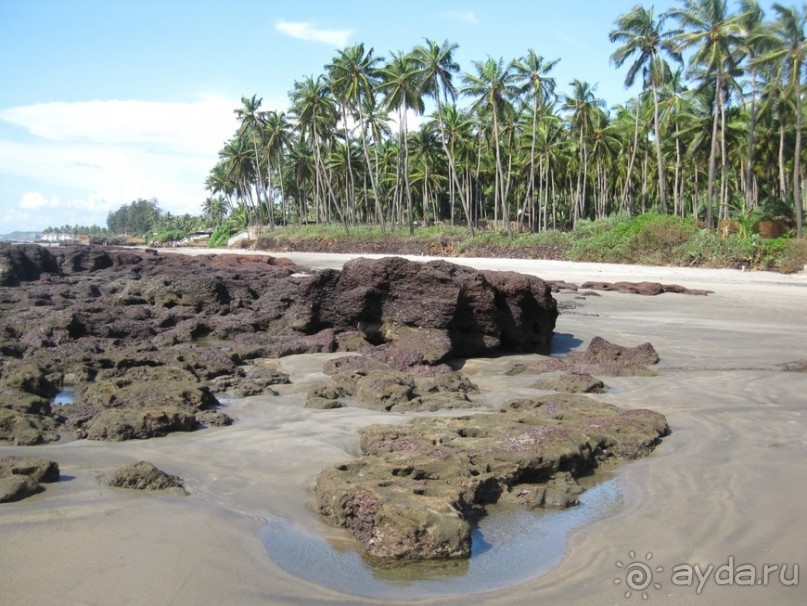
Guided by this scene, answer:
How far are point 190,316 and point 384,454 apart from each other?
1018 cm

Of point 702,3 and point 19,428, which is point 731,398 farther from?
point 702,3

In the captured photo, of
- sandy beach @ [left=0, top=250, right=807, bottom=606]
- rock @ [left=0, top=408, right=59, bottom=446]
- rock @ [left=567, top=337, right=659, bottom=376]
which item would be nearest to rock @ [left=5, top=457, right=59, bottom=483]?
sandy beach @ [left=0, top=250, right=807, bottom=606]

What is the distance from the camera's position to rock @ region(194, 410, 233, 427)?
7.35 m

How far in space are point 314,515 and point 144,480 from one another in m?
1.24

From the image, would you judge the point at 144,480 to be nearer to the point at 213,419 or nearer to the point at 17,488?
the point at 17,488

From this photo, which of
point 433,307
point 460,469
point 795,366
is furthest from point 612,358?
point 460,469

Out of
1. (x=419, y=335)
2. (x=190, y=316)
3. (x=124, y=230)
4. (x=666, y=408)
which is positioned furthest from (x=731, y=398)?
(x=124, y=230)

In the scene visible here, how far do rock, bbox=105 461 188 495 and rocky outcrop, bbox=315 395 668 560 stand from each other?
1.01 metres

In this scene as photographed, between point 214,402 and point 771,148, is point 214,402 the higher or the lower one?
the lower one

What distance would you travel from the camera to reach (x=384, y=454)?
231 inches

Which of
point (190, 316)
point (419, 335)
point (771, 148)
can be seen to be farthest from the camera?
point (771, 148)

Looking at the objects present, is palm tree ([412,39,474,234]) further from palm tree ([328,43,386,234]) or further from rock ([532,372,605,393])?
rock ([532,372,605,393])

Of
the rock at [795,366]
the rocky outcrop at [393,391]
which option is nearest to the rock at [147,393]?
the rocky outcrop at [393,391]

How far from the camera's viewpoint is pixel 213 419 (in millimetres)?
7387
